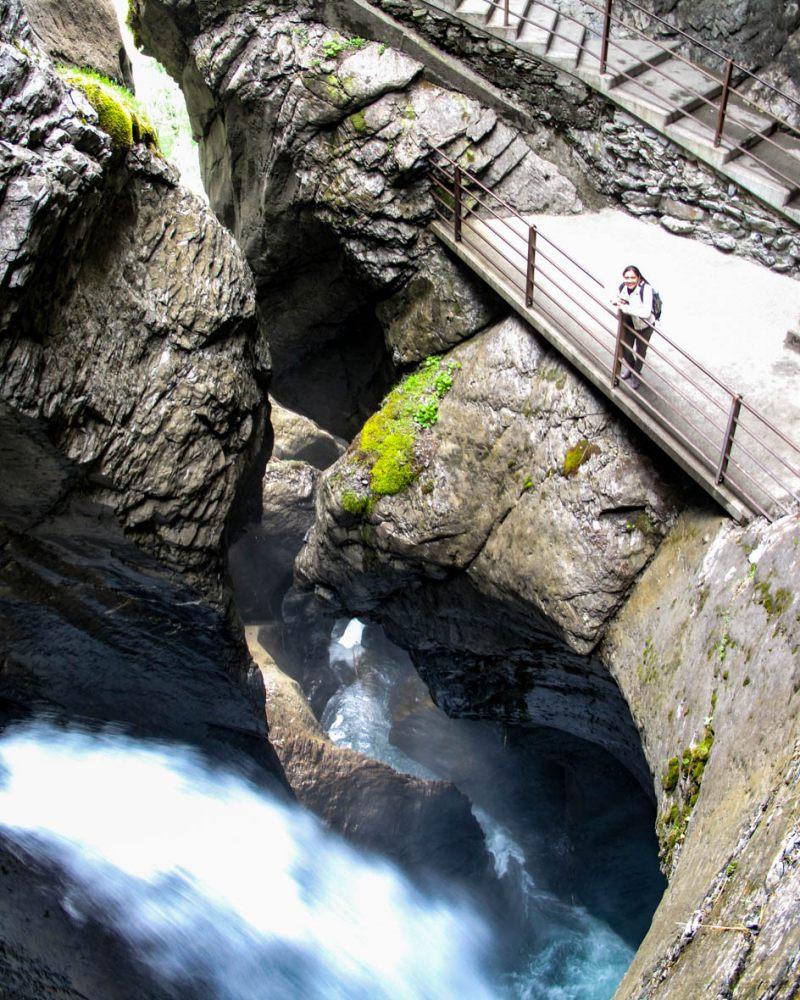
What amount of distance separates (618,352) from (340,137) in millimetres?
4675

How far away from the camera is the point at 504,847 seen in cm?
1550

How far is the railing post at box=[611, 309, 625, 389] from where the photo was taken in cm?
767

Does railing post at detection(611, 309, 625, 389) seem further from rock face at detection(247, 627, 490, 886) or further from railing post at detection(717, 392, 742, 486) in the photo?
rock face at detection(247, 627, 490, 886)

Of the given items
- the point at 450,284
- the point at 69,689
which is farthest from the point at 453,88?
the point at 69,689

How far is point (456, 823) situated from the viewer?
14.2 m

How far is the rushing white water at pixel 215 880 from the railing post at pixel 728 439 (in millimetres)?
8101

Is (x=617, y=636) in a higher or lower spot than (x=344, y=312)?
lower

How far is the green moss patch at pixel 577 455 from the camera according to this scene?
28.0 ft

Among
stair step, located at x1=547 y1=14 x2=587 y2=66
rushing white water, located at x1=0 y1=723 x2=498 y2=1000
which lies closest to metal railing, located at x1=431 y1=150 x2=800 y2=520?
stair step, located at x1=547 y1=14 x2=587 y2=66

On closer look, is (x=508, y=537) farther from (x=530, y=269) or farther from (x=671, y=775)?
(x=671, y=775)

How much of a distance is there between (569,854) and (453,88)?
1191cm

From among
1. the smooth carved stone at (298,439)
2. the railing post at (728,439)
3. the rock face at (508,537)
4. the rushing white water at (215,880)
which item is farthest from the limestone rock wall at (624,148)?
the rushing white water at (215,880)

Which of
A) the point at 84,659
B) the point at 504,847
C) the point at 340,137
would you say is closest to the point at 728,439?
the point at 340,137

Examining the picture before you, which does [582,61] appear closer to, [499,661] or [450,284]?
[450,284]
